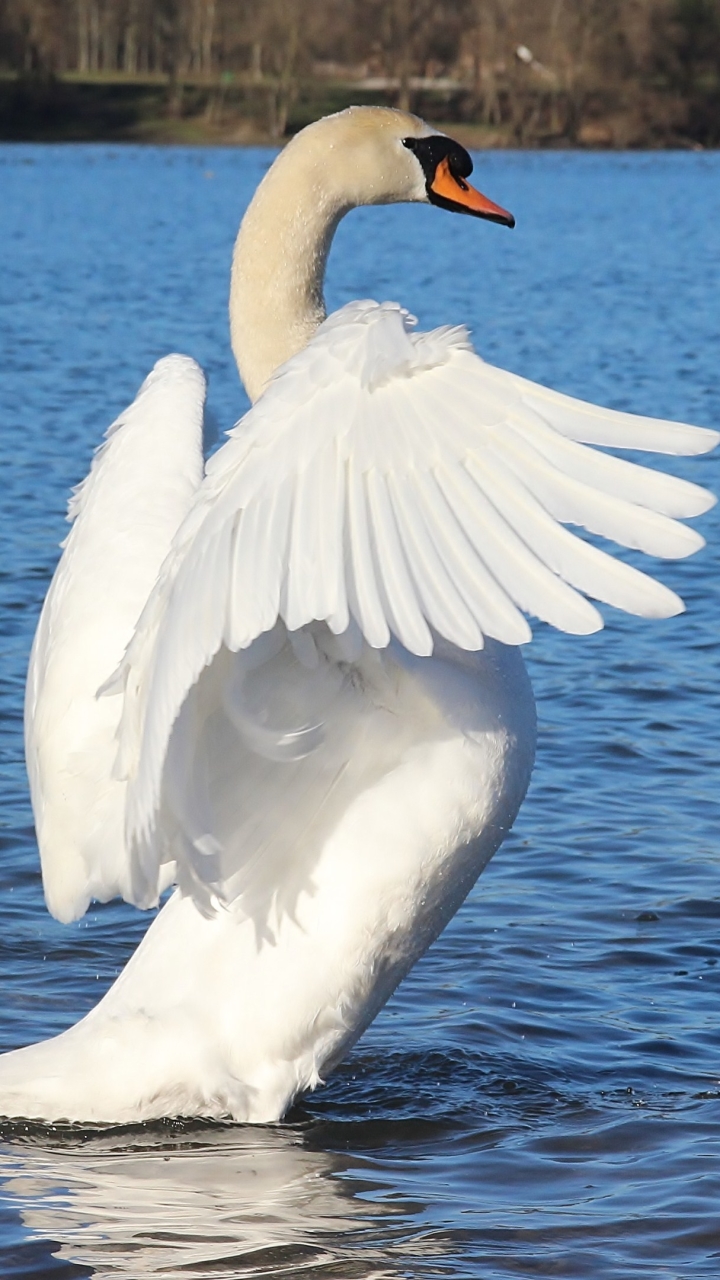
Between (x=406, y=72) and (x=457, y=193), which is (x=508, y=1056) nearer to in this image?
(x=457, y=193)

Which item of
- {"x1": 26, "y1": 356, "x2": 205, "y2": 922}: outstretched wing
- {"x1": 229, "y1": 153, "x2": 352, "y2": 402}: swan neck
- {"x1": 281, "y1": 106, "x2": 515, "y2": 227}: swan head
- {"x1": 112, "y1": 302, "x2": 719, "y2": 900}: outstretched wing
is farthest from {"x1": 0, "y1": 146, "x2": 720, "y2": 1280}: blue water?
{"x1": 281, "y1": 106, "x2": 515, "y2": 227}: swan head

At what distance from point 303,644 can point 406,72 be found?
72.0 meters

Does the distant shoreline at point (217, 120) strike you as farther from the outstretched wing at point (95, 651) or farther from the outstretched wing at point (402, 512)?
the outstretched wing at point (402, 512)

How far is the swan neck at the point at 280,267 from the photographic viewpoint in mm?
4191

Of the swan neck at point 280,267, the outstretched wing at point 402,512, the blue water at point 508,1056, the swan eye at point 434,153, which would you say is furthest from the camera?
the swan eye at point 434,153

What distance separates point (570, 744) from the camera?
769 centimetres

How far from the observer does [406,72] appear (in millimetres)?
72750

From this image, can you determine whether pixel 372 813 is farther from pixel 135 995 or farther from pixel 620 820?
pixel 620 820

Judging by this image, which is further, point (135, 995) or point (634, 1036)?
point (634, 1036)

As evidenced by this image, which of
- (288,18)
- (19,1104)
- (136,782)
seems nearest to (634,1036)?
(19,1104)

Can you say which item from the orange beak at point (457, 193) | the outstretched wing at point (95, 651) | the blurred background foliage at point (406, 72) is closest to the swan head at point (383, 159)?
the orange beak at point (457, 193)

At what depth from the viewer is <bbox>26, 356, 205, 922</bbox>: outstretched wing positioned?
14.1 feet

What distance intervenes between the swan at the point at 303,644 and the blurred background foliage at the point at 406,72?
215ft

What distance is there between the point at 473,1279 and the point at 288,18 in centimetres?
7473
